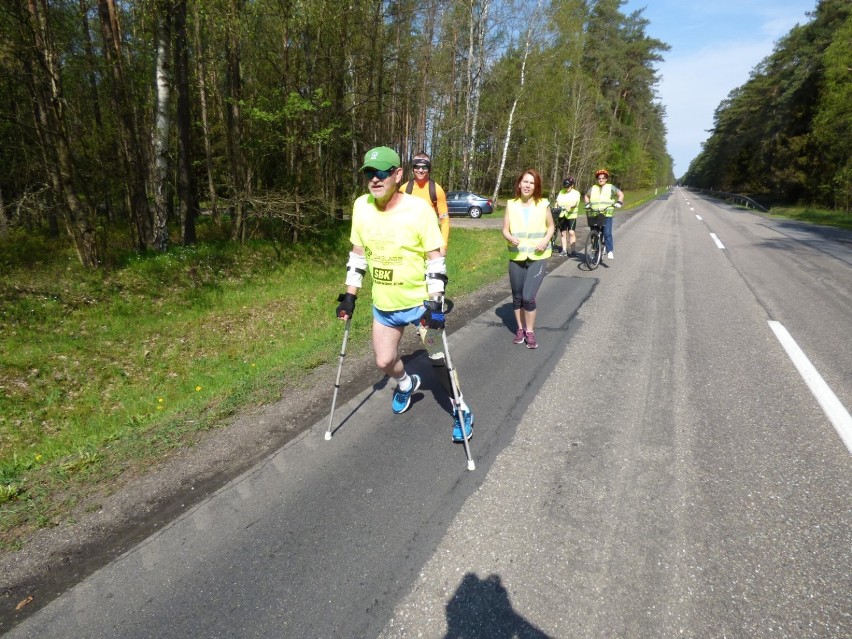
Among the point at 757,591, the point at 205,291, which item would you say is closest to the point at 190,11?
the point at 205,291

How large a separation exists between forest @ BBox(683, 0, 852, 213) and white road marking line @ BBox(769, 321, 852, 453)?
1215 inches

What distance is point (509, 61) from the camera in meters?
25.0

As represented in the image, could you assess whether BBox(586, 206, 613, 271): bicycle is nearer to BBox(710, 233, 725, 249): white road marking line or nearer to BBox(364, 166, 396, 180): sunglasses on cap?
BBox(710, 233, 725, 249): white road marking line

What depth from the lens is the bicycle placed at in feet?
32.9

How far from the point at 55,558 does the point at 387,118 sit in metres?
25.0

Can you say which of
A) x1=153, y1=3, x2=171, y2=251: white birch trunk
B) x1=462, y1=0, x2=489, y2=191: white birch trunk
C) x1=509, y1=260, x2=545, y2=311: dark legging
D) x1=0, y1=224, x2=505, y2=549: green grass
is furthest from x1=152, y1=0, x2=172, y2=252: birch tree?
x1=462, y1=0, x2=489, y2=191: white birch trunk

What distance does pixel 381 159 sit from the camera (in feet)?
9.57

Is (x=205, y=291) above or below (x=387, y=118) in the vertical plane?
below

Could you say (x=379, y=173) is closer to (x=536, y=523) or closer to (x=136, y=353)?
(x=536, y=523)

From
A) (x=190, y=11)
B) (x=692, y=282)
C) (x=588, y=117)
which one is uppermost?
(x=588, y=117)

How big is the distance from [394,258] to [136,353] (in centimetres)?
525

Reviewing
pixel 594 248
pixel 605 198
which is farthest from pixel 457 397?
pixel 605 198

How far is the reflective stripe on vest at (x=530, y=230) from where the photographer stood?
517 centimetres

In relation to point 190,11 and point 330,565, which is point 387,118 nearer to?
point 190,11
